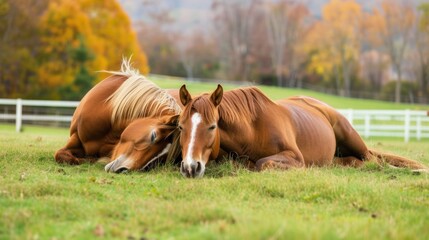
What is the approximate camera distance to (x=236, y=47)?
Result: 7625cm

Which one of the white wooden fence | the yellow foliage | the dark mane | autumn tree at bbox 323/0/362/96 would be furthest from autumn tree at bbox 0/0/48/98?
autumn tree at bbox 323/0/362/96

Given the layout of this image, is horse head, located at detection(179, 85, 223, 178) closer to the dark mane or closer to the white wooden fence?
the dark mane

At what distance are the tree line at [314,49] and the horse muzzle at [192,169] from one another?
53.3m

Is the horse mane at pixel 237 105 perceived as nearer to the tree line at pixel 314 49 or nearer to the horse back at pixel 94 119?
the horse back at pixel 94 119

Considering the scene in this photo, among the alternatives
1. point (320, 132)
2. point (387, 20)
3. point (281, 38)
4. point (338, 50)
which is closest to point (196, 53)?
point (281, 38)

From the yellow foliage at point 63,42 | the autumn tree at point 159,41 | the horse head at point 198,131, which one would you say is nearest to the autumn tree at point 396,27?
the yellow foliage at point 63,42

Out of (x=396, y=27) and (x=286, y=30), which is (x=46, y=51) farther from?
(x=286, y=30)

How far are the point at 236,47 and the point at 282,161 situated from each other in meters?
70.0

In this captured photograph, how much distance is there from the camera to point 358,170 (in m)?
7.97

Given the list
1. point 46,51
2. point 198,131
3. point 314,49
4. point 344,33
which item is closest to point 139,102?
point 198,131

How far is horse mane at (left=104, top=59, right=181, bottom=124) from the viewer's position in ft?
24.5

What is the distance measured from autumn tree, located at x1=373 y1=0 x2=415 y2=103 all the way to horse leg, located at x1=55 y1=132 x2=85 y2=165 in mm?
52874

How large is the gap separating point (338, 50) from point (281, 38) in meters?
12.6

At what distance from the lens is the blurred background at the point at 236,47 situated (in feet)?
A: 128
